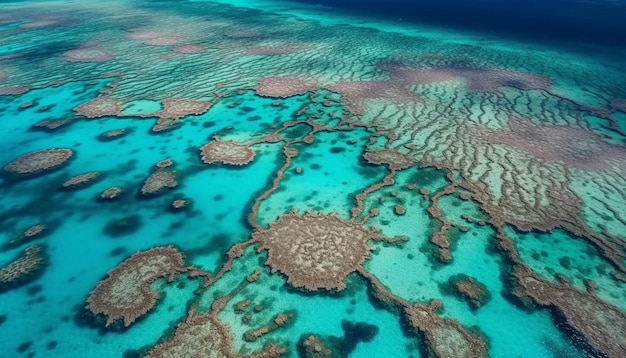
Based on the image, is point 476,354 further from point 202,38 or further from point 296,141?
point 202,38

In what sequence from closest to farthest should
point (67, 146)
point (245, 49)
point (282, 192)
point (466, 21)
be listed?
1. point (282, 192)
2. point (67, 146)
3. point (245, 49)
4. point (466, 21)

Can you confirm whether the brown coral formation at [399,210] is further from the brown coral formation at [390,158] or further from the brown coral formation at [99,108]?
the brown coral formation at [99,108]

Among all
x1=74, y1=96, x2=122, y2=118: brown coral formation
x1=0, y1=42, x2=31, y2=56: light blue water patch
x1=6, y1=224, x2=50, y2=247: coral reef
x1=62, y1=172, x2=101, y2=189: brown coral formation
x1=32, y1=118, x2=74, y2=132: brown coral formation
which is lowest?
x1=6, y1=224, x2=50, y2=247: coral reef

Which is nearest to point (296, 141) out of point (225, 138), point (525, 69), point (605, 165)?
point (225, 138)

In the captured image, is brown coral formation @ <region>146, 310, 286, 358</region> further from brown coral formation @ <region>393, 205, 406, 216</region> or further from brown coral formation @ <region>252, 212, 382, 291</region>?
brown coral formation @ <region>393, 205, 406, 216</region>

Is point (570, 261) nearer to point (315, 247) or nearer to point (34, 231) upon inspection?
point (315, 247)

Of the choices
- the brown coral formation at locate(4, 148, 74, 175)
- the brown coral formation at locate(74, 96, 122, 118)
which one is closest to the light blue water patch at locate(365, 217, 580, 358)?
the brown coral formation at locate(4, 148, 74, 175)
